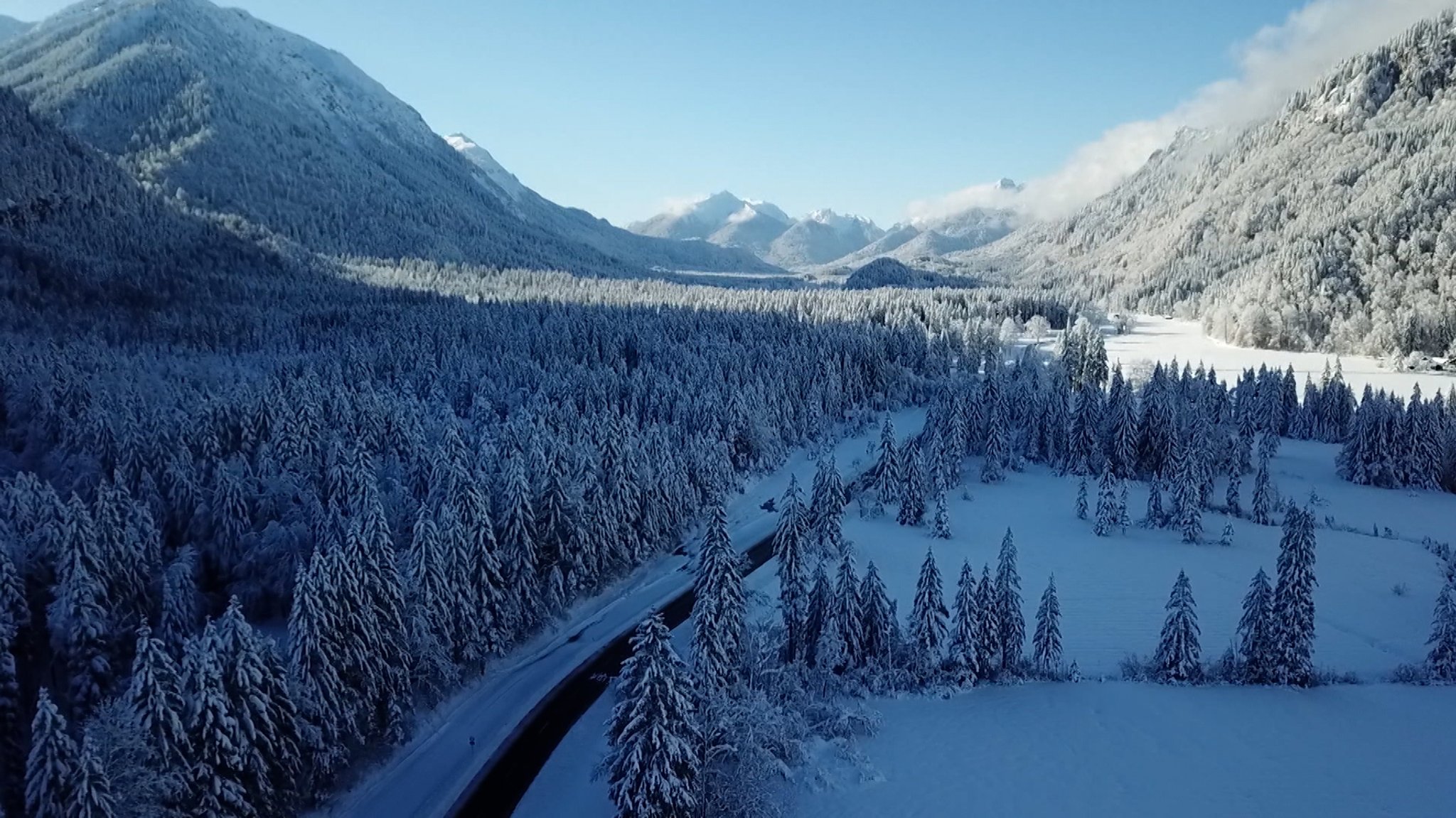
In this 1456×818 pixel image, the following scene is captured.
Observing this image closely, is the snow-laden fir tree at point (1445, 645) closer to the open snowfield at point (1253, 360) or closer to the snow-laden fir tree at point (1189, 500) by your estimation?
the snow-laden fir tree at point (1189, 500)

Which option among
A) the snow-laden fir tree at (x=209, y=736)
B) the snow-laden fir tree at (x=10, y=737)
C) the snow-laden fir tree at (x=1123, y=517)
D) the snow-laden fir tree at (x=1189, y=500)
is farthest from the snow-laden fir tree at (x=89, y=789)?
the snow-laden fir tree at (x=1189, y=500)

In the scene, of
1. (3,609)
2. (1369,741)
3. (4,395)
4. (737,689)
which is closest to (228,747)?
(3,609)

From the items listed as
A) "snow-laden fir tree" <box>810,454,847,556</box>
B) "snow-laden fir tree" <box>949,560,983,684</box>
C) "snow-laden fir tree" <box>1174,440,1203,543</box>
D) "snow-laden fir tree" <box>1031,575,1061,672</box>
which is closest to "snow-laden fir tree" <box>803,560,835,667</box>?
"snow-laden fir tree" <box>949,560,983,684</box>

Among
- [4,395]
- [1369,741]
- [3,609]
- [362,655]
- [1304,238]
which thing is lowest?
[1369,741]

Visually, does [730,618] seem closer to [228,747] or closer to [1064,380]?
[228,747]

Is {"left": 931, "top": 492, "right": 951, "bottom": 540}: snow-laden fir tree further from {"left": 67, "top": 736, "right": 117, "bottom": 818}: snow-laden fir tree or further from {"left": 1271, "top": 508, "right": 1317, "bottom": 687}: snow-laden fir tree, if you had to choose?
{"left": 67, "top": 736, "right": 117, "bottom": 818}: snow-laden fir tree
